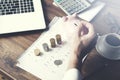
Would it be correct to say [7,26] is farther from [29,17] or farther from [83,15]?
[83,15]

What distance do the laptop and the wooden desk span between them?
0.08ft

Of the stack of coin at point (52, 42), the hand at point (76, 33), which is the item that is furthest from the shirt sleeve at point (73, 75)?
the stack of coin at point (52, 42)

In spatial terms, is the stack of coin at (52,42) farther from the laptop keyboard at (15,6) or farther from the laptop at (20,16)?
the laptop keyboard at (15,6)

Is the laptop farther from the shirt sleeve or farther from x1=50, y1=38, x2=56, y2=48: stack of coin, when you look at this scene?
the shirt sleeve

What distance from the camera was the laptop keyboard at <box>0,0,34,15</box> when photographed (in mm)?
1069

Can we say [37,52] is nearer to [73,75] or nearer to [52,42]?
[52,42]

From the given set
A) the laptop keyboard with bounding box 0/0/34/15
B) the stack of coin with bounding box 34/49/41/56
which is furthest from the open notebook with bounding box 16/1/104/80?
the laptop keyboard with bounding box 0/0/34/15

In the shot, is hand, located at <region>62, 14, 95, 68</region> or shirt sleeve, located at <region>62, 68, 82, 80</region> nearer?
shirt sleeve, located at <region>62, 68, 82, 80</region>

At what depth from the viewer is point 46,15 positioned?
107 cm

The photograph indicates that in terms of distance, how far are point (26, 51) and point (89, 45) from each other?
227mm

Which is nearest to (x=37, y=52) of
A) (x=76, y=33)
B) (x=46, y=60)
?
(x=46, y=60)

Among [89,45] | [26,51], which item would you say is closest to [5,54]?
[26,51]

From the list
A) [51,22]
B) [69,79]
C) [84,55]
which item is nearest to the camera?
[69,79]

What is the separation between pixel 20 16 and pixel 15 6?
0.19 ft
